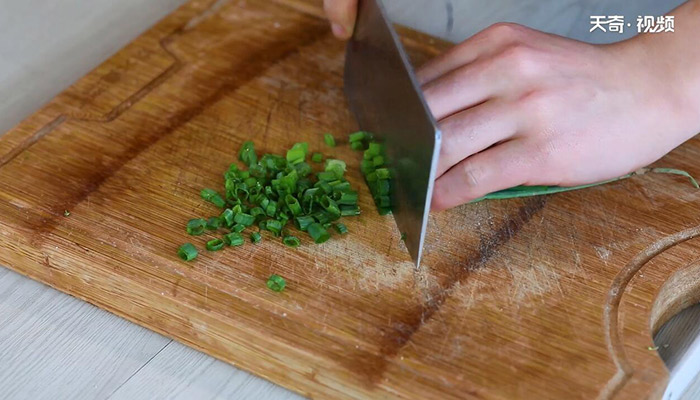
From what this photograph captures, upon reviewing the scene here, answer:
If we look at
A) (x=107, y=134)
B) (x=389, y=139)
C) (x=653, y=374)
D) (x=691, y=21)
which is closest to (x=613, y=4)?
(x=691, y=21)

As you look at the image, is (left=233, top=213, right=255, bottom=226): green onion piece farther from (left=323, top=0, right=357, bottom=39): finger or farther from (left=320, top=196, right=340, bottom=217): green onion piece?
(left=323, top=0, right=357, bottom=39): finger

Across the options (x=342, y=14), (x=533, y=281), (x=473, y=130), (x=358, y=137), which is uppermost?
(x=342, y=14)

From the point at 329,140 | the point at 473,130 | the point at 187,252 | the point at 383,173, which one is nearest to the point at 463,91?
the point at 473,130

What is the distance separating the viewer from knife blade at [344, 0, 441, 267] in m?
1.22

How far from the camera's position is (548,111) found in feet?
4.48

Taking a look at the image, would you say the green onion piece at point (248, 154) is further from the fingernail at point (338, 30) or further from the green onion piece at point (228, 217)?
the fingernail at point (338, 30)

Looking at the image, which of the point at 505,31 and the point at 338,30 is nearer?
the point at 505,31

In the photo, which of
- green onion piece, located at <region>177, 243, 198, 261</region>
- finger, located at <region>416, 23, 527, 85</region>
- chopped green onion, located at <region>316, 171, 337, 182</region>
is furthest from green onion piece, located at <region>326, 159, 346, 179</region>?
green onion piece, located at <region>177, 243, 198, 261</region>

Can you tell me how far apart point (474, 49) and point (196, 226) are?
59cm

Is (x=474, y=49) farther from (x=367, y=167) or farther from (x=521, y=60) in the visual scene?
(x=367, y=167)

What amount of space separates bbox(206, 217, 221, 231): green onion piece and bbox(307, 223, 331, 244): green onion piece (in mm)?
159

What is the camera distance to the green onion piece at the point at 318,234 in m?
1.36

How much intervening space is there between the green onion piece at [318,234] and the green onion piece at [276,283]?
114mm

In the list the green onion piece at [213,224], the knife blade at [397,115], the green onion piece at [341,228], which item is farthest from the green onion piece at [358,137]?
A: the green onion piece at [213,224]
